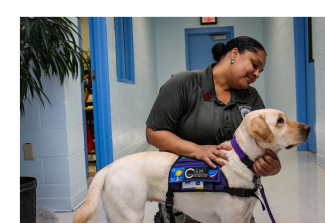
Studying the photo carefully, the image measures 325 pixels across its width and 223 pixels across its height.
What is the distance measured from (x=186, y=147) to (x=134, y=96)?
294cm

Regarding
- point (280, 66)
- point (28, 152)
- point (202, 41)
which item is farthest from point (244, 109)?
point (202, 41)

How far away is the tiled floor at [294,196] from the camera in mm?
1879

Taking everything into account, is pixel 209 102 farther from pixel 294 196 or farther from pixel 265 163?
pixel 294 196

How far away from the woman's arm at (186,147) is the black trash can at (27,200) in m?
0.68

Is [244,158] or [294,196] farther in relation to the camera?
[294,196]

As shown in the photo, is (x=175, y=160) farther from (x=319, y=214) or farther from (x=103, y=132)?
(x=103, y=132)

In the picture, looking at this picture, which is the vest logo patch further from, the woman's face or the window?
the window

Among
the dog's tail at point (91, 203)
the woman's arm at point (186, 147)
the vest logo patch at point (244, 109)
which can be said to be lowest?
the dog's tail at point (91, 203)

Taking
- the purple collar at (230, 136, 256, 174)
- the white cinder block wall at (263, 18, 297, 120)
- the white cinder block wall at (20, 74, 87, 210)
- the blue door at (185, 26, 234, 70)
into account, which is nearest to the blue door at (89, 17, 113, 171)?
the white cinder block wall at (20, 74, 87, 210)

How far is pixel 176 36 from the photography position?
6.62 m

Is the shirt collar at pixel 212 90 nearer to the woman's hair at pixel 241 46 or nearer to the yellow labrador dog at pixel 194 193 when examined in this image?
the woman's hair at pixel 241 46

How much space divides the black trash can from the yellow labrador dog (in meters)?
0.60

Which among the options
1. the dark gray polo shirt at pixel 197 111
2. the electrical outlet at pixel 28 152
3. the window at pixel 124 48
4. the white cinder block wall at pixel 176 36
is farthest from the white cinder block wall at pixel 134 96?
the dark gray polo shirt at pixel 197 111
